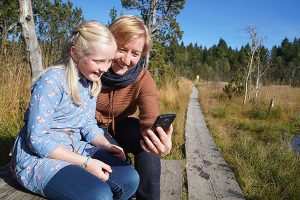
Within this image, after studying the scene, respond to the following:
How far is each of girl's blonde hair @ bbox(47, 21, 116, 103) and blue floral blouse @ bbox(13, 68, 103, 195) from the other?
33mm

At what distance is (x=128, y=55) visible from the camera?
6.10 feet

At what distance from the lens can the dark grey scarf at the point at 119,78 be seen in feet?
6.27

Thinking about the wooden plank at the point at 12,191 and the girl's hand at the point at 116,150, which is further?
the girl's hand at the point at 116,150

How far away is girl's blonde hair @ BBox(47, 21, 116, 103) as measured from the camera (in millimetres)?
1544

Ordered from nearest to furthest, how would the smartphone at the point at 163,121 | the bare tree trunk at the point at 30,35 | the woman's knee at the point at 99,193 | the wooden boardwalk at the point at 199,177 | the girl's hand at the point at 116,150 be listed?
the woman's knee at the point at 99,193 < the smartphone at the point at 163,121 < the girl's hand at the point at 116,150 < the wooden boardwalk at the point at 199,177 < the bare tree trunk at the point at 30,35

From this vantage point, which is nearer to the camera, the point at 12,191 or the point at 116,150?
the point at 12,191

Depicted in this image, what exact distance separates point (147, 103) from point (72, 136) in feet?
1.78

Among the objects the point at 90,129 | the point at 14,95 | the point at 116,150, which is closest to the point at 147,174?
the point at 116,150

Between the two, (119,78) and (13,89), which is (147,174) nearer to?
(119,78)

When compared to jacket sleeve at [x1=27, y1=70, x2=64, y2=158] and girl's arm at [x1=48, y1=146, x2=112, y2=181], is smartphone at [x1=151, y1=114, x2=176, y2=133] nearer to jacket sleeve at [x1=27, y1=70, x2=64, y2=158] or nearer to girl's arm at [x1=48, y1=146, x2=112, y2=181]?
girl's arm at [x1=48, y1=146, x2=112, y2=181]

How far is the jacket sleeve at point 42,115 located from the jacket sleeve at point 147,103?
2.08 feet

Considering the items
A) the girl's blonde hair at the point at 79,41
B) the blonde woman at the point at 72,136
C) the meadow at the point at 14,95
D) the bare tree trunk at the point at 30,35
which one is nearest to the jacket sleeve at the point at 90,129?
the blonde woman at the point at 72,136

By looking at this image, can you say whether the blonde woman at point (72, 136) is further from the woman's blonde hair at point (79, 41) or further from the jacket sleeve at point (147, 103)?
the jacket sleeve at point (147, 103)

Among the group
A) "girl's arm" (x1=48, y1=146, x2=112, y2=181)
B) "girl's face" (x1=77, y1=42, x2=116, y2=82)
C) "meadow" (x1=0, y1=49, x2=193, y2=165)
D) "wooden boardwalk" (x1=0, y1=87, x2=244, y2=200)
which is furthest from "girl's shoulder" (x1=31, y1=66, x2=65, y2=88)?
"meadow" (x1=0, y1=49, x2=193, y2=165)
